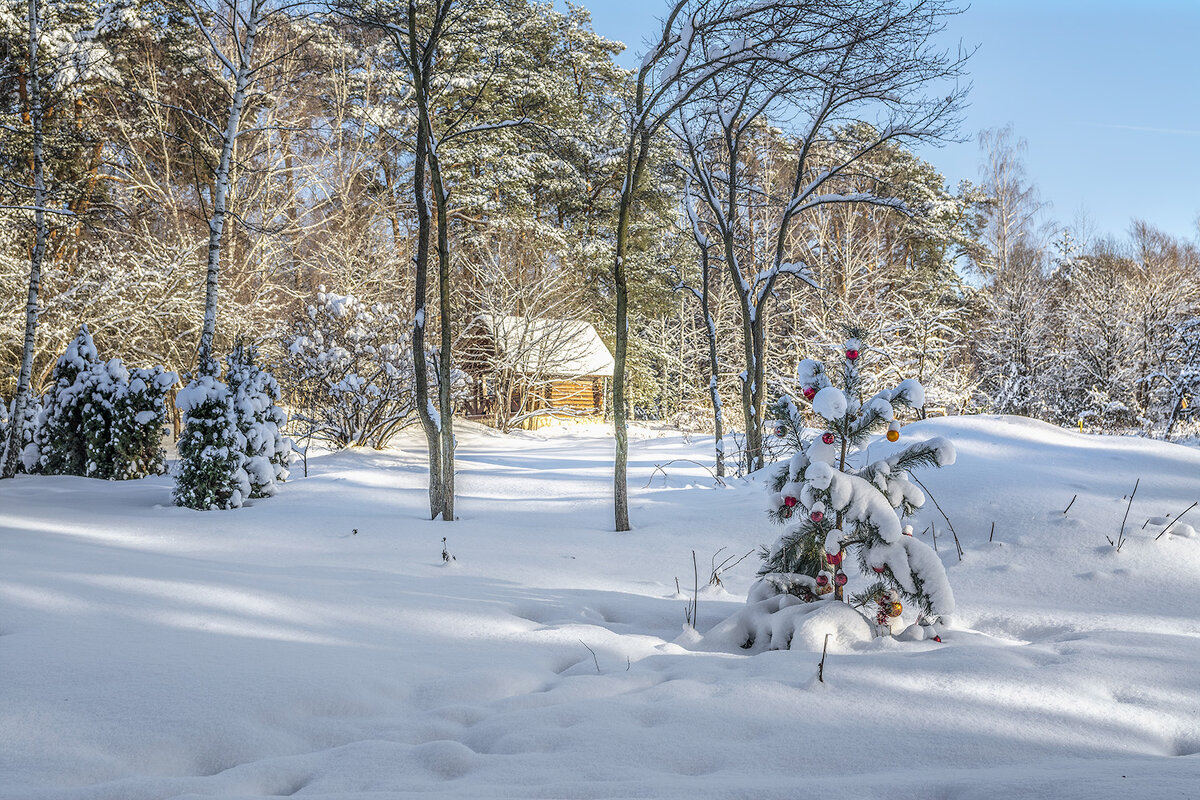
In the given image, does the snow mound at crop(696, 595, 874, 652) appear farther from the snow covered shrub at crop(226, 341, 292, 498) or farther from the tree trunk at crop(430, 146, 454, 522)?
the snow covered shrub at crop(226, 341, 292, 498)

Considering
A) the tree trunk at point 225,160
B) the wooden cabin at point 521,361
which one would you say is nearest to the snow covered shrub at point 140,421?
the tree trunk at point 225,160

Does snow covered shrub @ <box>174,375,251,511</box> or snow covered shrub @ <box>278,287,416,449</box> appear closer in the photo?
snow covered shrub @ <box>174,375,251,511</box>

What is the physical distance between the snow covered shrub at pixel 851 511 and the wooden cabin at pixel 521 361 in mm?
13152

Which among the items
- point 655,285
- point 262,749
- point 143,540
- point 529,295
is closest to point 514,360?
point 529,295

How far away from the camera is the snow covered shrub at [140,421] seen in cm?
866

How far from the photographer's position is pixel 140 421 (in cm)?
894

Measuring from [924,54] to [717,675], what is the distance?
7147 mm

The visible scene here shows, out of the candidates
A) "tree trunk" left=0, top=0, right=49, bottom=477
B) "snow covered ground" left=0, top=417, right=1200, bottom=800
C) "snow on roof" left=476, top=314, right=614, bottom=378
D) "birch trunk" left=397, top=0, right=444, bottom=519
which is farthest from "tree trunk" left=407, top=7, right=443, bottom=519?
"snow on roof" left=476, top=314, right=614, bottom=378

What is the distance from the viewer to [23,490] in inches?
296

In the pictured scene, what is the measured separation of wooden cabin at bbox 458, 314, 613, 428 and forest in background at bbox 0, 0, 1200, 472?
649 mm

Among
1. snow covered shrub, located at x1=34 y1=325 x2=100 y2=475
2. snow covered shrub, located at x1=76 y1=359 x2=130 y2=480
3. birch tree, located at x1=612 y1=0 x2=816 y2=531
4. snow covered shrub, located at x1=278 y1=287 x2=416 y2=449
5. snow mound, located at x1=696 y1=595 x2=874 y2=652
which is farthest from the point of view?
snow covered shrub, located at x1=278 y1=287 x2=416 y2=449

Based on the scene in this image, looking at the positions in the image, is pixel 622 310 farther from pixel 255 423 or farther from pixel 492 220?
pixel 492 220

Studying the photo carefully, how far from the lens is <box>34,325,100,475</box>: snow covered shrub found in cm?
896

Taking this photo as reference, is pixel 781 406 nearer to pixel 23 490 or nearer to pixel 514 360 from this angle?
pixel 23 490
